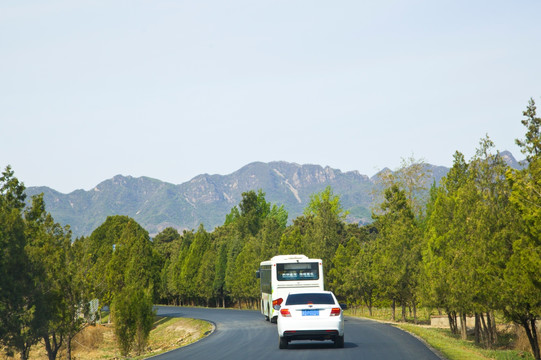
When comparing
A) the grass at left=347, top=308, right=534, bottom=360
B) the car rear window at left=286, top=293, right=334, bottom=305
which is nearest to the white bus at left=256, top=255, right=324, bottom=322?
the grass at left=347, top=308, right=534, bottom=360

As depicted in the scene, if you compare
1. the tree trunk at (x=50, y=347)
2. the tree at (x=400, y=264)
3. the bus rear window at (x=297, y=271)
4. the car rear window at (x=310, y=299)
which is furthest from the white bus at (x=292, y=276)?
the car rear window at (x=310, y=299)

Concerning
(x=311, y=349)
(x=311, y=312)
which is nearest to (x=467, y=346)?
(x=311, y=349)

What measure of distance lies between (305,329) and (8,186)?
30978mm

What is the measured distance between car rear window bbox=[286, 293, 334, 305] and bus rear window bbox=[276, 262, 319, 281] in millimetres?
15905

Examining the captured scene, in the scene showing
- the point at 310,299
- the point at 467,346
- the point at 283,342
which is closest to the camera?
the point at 310,299

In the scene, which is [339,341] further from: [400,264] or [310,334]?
[400,264]

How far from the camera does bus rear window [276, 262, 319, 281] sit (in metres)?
40.0

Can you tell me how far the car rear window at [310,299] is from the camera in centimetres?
2348

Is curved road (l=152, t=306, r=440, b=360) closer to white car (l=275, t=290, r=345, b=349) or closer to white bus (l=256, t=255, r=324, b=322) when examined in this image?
white car (l=275, t=290, r=345, b=349)

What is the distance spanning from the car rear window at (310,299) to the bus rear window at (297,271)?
52.2ft

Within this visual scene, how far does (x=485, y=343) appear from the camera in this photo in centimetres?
4000

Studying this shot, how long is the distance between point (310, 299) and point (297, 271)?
54.1 ft

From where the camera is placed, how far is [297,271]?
4012 centimetres

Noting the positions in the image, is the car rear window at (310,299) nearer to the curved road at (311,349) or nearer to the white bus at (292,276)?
the curved road at (311,349)
